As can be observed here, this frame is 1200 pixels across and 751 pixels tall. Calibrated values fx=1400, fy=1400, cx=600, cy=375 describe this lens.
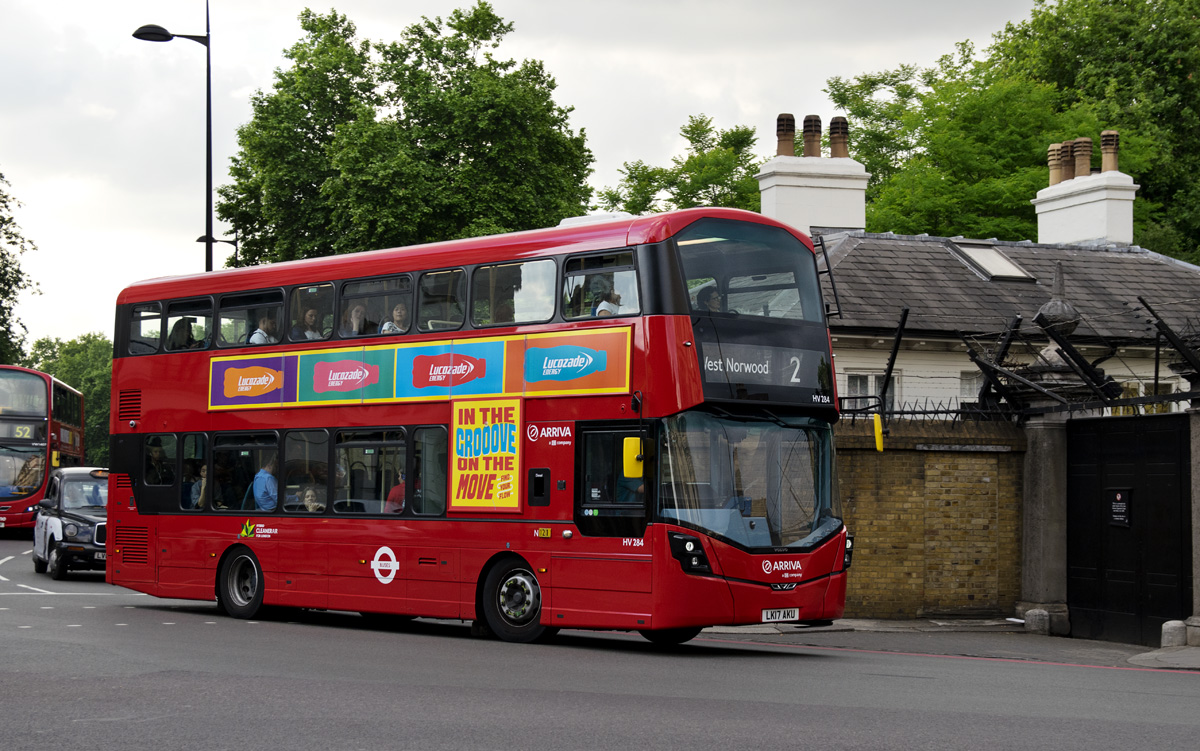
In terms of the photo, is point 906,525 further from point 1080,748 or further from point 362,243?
point 362,243

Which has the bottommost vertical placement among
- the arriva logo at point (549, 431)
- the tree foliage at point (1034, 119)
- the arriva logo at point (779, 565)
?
the arriva logo at point (779, 565)

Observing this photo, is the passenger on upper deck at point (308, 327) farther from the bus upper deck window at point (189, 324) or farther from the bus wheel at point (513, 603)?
the bus wheel at point (513, 603)

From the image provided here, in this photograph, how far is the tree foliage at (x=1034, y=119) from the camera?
42.0 meters

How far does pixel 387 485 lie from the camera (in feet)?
52.4

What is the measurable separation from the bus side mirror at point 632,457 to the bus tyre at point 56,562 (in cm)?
1412

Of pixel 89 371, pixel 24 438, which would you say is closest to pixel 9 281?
pixel 24 438

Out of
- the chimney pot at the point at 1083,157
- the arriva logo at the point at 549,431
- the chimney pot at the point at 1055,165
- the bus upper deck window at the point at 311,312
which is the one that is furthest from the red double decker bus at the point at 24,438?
the chimney pot at the point at 1083,157

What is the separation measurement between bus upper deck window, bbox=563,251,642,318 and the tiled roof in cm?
1057

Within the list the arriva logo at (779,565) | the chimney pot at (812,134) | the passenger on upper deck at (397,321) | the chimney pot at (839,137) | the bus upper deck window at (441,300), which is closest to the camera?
the arriva logo at (779,565)

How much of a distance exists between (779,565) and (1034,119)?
33.8 m

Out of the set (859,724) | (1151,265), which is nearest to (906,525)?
(859,724)

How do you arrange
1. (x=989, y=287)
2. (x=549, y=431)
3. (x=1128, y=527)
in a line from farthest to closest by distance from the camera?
(x=989, y=287) → (x=1128, y=527) → (x=549, y=431)

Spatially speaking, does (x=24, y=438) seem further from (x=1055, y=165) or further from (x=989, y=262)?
→ (x=1055, y=165)

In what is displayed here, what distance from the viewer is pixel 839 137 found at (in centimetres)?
3212
